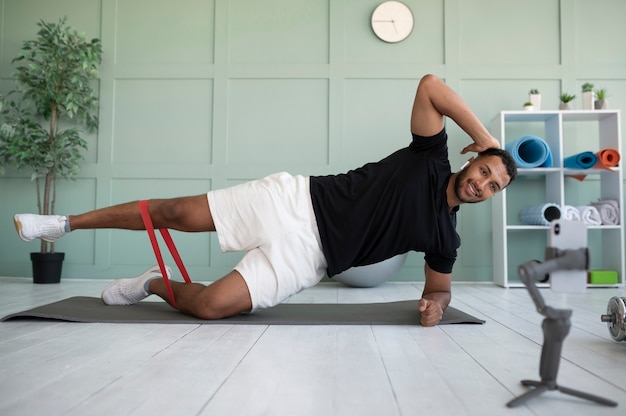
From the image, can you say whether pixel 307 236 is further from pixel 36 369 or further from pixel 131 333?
pixel 36 369

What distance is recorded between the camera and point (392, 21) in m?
4.36

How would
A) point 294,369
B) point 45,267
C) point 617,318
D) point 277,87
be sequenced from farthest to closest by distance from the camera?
point 277,87 < point 45,267 < point 617,318 < point 294,369

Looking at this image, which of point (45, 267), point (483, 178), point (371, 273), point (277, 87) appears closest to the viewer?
point (483, 178)

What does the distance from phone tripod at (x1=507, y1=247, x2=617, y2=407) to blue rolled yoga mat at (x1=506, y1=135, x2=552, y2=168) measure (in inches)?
113

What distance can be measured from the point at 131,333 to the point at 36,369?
513 mm

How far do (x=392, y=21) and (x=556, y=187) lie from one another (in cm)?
180

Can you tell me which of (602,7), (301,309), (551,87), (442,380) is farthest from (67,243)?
(602,7)

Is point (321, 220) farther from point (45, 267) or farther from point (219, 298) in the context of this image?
point (45, 267)

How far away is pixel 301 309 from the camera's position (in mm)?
2574

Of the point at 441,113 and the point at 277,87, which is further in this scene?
the point at 277,87

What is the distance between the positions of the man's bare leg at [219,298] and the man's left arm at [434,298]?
0.68 meters

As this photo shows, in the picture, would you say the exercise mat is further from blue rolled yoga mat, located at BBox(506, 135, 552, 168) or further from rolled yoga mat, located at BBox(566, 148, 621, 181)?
rolled yoga mat, located at BBox(566, 148, 621, 181)

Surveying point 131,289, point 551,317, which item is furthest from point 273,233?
point 551,317

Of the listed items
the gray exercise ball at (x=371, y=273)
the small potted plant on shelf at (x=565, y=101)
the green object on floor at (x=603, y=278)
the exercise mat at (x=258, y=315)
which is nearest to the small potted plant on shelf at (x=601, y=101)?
the small potted plant on shelf at (x=565, y=101)
